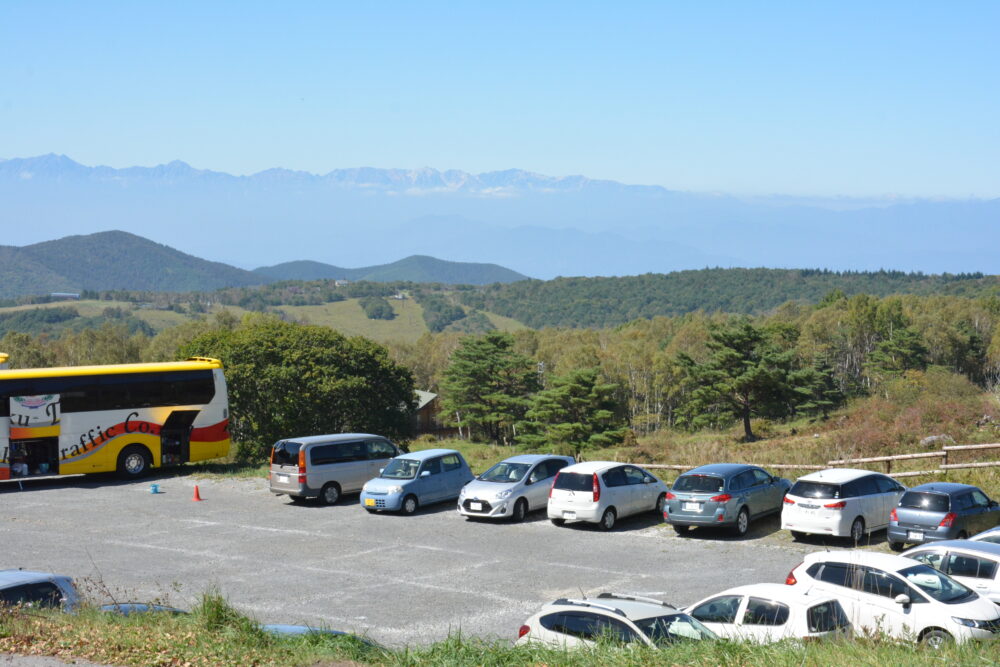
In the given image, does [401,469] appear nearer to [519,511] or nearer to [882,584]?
[519,511]

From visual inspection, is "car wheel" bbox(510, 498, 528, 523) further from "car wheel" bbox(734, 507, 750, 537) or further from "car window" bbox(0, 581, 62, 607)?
"car window" bbox(0, 581, 62, 607)

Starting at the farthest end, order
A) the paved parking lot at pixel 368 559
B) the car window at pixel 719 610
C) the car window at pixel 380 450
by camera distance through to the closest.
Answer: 1. the car window at pixel 380 450
2. the paved parking lot at pixel 368 559
3. the car window at pixel 719 610

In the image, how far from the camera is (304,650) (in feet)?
30.1

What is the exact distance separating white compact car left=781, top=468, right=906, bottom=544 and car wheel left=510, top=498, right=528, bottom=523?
590 cm

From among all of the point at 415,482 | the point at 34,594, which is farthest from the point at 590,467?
the point at 34,594

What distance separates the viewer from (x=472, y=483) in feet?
70.4

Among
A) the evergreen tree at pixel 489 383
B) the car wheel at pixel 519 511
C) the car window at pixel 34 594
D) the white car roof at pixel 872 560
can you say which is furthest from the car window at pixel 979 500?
the evergreen tree at pixel 489 383

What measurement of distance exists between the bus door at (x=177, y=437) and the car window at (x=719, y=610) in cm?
2171

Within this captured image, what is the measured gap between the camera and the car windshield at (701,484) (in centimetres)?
1870

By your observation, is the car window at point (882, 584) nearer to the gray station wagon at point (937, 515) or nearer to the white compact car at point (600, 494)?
the gray station wagon at point (937, 515)

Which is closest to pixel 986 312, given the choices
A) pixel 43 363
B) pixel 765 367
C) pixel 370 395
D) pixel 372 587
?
pixel 765 367

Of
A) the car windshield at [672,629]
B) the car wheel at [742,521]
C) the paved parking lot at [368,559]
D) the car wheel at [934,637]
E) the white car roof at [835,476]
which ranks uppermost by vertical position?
the white car roof at [835,476]

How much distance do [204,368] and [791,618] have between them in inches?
895

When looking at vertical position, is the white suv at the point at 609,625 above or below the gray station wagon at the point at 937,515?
above
